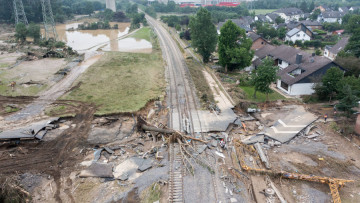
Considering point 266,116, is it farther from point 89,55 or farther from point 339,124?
point 89,55

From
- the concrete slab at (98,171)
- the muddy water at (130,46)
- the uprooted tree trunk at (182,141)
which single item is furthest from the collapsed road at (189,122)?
the muddy water at (130,46)

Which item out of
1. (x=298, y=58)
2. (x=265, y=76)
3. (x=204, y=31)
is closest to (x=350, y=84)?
(x=265, y=76)

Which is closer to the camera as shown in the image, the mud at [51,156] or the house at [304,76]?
the mud at [51,156]

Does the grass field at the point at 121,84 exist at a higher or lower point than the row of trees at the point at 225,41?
lower

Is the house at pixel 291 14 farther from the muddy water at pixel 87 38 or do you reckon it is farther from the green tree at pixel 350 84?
the green tree at pixel 350 84

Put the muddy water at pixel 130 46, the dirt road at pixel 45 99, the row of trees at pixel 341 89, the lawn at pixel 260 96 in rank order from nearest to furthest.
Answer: the row of trees at pixel 341 89 < the dirt road at pixel 45 99 < the lawn at pixel 260 96 < the muddy water at pixel 130 46

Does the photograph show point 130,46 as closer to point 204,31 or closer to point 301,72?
point 204,31

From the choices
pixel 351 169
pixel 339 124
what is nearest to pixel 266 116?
pixel 339 124
